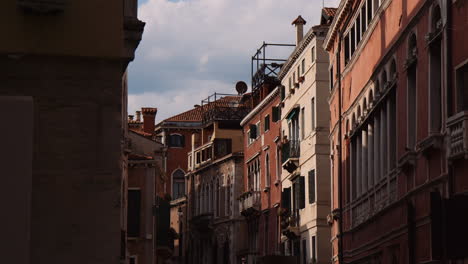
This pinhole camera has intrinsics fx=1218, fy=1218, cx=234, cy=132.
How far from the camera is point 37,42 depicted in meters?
13.6

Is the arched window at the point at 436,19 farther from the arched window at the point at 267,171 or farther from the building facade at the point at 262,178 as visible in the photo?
the arched window at the point at 267,171

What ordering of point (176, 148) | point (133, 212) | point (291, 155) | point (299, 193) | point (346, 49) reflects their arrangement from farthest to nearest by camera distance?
point (176, 148) → point (291, 155) → point (299, 193) → point (133, 212) → point (346, 49)

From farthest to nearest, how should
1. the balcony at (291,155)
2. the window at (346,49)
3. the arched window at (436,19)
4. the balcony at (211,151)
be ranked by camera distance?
the balcony at (211,151), the balcony at (291,155), the window at (346,49), the arched window at (436,19)

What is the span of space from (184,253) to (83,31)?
247 feet

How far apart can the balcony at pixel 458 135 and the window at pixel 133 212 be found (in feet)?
89.6

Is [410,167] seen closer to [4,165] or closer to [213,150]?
[4,165]

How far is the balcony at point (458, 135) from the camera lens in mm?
18531

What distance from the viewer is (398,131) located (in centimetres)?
2658

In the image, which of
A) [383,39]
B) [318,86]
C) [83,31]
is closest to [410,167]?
[383,39]

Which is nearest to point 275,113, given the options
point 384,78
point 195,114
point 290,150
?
point 290,150

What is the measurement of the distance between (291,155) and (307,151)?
2.93 m

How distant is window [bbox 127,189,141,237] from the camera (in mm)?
46000

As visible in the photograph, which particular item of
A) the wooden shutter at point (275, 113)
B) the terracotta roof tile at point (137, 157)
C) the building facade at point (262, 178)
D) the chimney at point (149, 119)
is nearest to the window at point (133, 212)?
the terracotta roof tile at point (137, 157)

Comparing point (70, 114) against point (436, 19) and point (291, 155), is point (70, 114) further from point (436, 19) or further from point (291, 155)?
point (291, 155)
